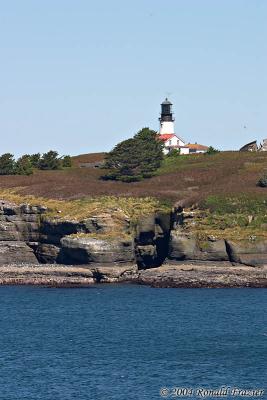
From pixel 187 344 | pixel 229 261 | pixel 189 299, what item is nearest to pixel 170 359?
pixel 187 344

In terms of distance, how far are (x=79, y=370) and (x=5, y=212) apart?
53.5m

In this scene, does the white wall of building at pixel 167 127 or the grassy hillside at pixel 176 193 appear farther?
the white wall of building at pixel 167 127

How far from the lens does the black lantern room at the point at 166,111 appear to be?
170875 millimetres

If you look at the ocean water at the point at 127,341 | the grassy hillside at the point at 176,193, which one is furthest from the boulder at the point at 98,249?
the grassy hillside at the point at 176,193

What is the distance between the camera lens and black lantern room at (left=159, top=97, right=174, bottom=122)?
561ft

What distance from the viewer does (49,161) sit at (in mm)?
145875

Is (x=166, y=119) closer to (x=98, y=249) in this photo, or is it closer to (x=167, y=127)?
(x=167, y=127)

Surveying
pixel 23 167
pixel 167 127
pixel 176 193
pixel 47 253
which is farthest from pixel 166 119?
pixel 47 253

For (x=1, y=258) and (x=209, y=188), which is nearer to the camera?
(x=1, y=258)

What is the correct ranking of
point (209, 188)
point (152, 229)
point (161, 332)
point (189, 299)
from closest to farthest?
1. point (161, 332)
2. point (189, 299)
3. point (152, 229)
4. point (209, 188)

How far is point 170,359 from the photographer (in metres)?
66.8

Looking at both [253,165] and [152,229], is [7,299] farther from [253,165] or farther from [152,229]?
[253,165]

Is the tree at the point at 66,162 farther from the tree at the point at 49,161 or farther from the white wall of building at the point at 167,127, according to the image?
the white wall of building at the point at 167,127

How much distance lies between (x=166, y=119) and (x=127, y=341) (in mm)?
102401
